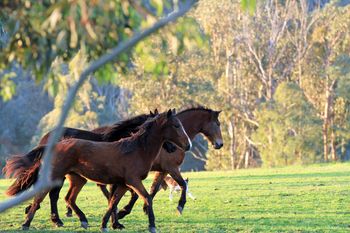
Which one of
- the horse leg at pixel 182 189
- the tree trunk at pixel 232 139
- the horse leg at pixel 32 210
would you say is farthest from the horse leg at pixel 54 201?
the tree trunk at pixel 232 139

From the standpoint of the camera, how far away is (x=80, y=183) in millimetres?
12523

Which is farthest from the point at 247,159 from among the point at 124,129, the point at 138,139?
the point at 138,139

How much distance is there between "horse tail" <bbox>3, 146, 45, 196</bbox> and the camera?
1195 centimetres

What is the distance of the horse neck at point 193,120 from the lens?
14.5 metres

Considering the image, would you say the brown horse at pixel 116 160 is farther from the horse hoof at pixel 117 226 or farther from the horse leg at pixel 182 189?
the horse leg at pixel 182 189

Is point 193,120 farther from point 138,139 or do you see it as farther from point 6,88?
point 6,88

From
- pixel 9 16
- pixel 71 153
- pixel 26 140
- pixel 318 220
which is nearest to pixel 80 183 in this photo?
pixel 71 153

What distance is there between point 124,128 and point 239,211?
2.83 m

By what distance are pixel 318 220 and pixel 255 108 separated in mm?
35418

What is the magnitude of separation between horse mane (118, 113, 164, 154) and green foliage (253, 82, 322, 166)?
31730 millimetres

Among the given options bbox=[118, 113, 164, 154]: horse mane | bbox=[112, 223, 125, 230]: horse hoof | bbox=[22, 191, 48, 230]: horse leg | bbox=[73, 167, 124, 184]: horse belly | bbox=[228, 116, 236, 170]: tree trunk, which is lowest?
bbox=[112, 223, 125, 230]: horse hoof

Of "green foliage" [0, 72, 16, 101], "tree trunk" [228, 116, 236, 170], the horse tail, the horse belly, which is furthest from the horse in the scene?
"tree trunk" [228, 116, 236, 170]

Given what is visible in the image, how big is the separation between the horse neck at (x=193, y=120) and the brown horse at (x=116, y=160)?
258 cm

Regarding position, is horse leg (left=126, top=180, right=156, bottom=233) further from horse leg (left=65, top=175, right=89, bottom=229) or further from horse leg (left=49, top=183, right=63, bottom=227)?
horse leg (left=49, top=183, right=63, bottom=227)
